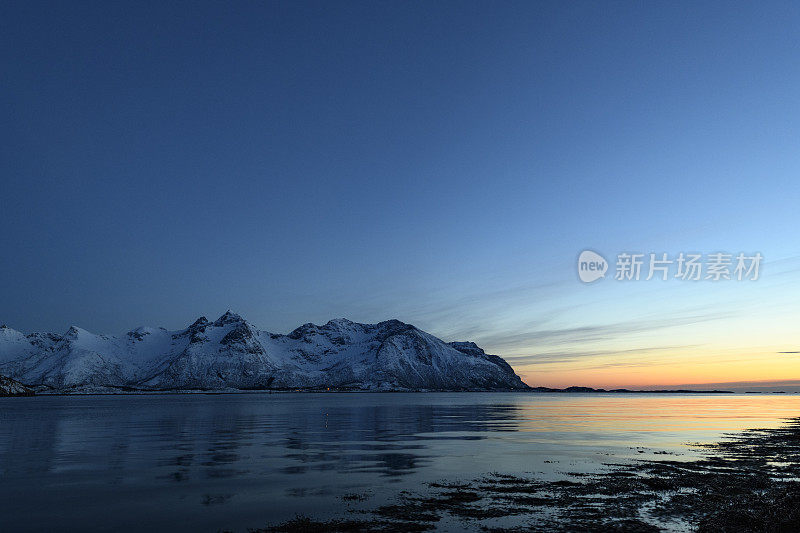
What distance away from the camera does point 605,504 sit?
901 inches

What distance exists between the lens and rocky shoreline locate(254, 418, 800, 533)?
762 inches

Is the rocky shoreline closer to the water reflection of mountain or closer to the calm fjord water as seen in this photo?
the calm fjord water

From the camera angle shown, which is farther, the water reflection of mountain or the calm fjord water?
the water reflection of mountain

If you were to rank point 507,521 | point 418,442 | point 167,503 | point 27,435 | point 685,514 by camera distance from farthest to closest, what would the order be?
point 27,435
point 418,442
point 167,503
point 685,514
point 507,521

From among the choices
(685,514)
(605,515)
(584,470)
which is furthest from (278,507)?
(584,470)

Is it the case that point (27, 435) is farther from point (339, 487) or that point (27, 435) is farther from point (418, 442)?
point (339, 487)

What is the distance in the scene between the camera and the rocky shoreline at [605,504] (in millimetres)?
19361

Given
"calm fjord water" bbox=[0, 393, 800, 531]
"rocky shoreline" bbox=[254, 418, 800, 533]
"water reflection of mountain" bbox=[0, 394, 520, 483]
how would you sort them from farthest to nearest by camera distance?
"water reflection of mountain" bbox=[0, 394, 520, 483] → "calm fjord water" bbox=[0, 393, 800, 531] → "rocky shoreline" bbox=[254, 418, 800, 533]

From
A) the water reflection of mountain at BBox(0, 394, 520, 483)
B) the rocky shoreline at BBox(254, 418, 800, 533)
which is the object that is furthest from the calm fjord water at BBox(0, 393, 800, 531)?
the rocky shoreline at BBox(254, 418, 800, 533)

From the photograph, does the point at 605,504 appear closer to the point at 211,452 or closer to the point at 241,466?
Result: the point at 241,466

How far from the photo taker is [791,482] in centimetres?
2848

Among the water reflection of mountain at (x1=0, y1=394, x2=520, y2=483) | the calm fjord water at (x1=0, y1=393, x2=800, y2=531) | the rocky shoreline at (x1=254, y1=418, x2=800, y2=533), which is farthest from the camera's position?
the water reflection of mountain at (x1=0, y1=394, x2=520, y2=483)

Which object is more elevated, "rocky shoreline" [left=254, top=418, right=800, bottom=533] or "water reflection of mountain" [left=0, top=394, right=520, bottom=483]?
"rocky shoreline" [left=254, top=418, right=800, bottom=533]

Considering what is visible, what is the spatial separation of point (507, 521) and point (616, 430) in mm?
49311
